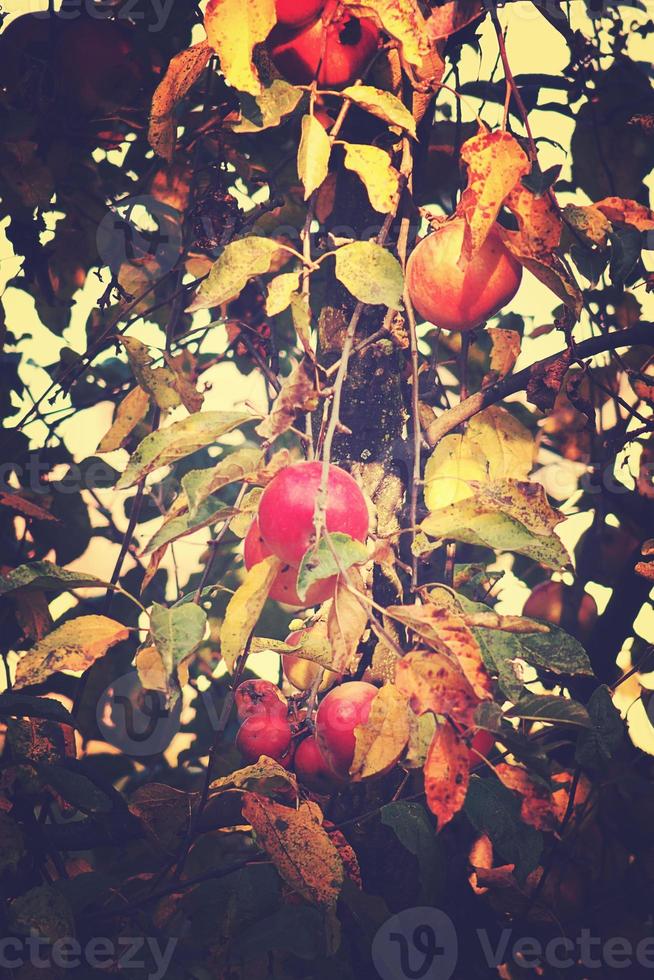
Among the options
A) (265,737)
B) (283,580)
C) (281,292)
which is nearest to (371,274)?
(281,292)

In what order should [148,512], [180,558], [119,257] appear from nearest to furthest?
[119,257], [148,512], [180,558]

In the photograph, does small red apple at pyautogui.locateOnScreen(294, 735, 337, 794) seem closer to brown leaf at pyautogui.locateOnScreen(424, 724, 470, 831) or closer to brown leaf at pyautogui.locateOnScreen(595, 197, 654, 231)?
brown leaf at pyautogui.locateOnScreen(424, 724, 470, 831)

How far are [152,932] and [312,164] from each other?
71cm

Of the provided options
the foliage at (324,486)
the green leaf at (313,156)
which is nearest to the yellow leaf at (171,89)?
the foliage at (324,486)

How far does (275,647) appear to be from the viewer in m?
0.71

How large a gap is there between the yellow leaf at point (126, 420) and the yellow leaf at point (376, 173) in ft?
1.14

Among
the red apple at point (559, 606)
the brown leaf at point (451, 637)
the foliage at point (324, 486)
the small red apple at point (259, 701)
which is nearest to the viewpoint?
the brown leaf at point (451, 637)

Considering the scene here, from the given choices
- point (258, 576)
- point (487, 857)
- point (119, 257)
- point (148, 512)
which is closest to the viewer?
point (258, 576)

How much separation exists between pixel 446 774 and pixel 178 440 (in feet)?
1.11

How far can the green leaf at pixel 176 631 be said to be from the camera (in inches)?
23.2

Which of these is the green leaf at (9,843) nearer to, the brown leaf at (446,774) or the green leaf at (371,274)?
the brown leaf at (446,774)

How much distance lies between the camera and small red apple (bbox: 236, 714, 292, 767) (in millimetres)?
833

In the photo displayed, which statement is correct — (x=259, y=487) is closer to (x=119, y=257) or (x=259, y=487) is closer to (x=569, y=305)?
(x=569, y=305)

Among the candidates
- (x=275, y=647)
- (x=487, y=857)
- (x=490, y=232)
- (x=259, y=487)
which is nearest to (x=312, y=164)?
(x=490, y=232)
